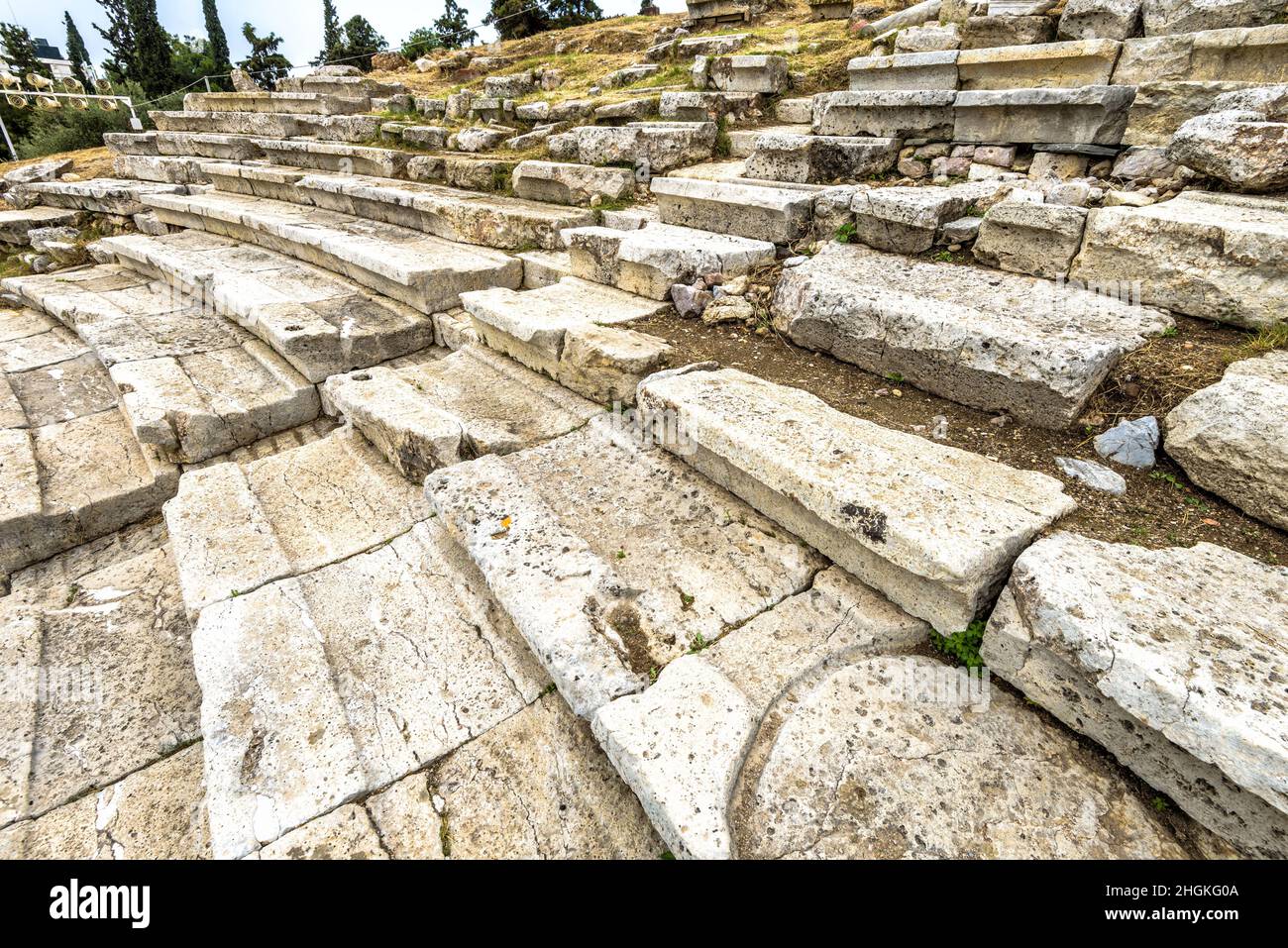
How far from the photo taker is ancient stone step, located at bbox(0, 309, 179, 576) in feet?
10.3

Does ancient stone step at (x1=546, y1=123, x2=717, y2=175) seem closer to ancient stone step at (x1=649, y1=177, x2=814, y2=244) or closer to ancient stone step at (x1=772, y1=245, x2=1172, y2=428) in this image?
ancient stone step at (x1=649, y1=177, x2=814, y2=244)

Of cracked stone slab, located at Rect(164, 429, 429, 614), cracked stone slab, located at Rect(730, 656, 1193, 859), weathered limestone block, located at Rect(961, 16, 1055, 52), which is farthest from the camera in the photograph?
weathered limestone block, located at Rect(961, 16, 1055, 52)

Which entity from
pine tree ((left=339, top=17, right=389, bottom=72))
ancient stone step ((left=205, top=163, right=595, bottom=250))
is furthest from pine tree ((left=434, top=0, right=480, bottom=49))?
ancient stone step ((left=205, top=163, right=595, bottom=250))

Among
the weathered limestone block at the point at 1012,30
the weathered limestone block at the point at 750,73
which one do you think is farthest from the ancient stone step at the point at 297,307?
the weathered limestone block at the point at 1012,30

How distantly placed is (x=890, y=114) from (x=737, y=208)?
119 centimetres

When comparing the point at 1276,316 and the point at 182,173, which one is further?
the point at 182,173

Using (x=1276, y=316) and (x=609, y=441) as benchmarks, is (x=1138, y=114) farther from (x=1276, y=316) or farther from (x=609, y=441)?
(x=609, y=441)

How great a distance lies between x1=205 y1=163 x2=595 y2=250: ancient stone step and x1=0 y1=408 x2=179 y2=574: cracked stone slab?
288cm

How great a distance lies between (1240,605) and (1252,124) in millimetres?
2249

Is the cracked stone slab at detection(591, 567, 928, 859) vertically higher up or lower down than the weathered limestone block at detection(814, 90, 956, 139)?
lower down

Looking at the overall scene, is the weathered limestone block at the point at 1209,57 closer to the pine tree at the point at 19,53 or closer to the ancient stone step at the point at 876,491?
the ancient stone step at the point at 876,491

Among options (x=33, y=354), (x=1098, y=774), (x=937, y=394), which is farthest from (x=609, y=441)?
(x=33, y=354)

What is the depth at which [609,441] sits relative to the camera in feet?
9.33

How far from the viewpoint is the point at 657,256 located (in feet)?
12.0
